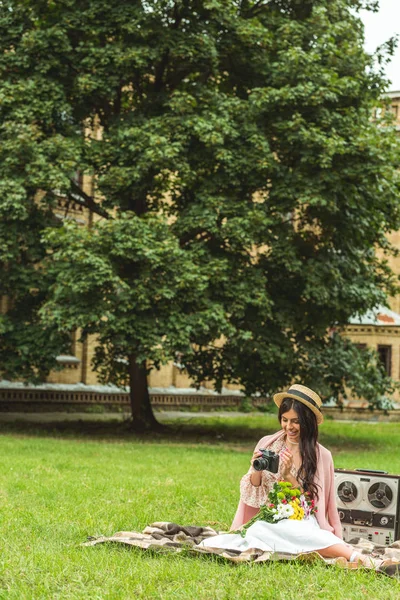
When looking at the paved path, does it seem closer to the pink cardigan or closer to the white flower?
the pink cardigan

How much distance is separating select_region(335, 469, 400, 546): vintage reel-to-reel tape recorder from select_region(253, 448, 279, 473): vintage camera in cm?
127

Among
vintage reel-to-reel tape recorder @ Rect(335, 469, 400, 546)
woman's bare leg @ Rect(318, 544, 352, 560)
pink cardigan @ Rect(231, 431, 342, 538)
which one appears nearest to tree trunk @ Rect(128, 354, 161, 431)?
vintage reel-to-reel tape recorder @ Rect(335, 469, 400, 546)

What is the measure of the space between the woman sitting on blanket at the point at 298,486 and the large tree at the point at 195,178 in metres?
10.6

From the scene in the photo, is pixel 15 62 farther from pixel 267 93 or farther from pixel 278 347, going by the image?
pixel 278 347

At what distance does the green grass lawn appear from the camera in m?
6.14

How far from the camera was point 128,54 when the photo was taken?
20.1 m

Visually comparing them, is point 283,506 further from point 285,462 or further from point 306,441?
point 306,441

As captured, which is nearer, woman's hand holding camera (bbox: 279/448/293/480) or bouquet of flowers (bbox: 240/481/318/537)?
bouquet of flowers (bbox: 240/481/318/537)

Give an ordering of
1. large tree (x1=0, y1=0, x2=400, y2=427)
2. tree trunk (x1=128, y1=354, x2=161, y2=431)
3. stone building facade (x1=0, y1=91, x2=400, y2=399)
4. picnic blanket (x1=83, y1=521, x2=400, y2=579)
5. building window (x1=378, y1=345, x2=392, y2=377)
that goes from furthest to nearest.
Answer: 1. building window (x1=378, y1=345, x2=392, y2=377)
2. stone building facade (x1=0, y1=91, x2=400, y2=399)
3. tree trunk (x1=128, y1=354, x2=161, y2=431)
4. large tree (x1=0, y1=0, x2=400, y2=427)
5. picnic blanket (x1=83, y1=521, x2=400, y2=579)

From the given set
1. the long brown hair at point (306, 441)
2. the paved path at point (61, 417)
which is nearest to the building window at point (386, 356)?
the paved path at point (61, 417)

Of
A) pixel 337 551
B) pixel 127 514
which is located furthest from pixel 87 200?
pixel 337 551

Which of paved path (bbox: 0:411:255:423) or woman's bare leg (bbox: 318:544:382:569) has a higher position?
woman's bare leg (bbox: 318:544:382:569)

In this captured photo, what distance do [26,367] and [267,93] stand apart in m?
8.29

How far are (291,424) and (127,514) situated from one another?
9.61 feet
